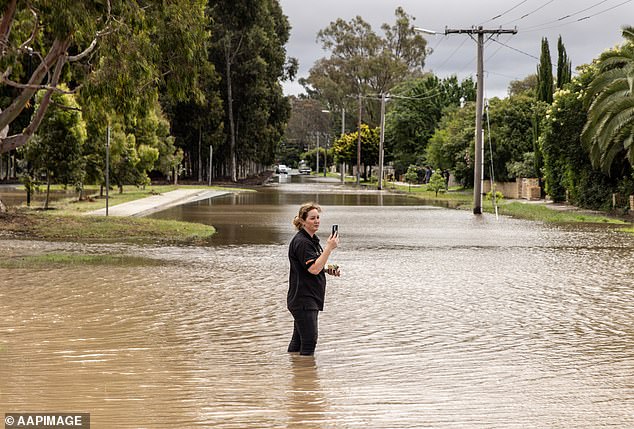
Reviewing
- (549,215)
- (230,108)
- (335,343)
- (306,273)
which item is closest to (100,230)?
(335,343)

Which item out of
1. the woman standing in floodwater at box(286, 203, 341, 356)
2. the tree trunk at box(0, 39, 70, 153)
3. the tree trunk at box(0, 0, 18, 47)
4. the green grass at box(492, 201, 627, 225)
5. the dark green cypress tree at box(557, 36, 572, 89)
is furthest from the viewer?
the dark green cypress tree at box(557, 36, 572, 89)

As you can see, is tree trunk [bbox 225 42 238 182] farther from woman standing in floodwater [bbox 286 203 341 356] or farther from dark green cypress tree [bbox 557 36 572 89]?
woman standing in floodwater [bbox 286 203 341 356]

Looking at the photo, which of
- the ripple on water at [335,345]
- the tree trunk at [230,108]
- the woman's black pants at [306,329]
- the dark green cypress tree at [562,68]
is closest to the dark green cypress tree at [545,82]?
the dark green cypress tree at [562,68]

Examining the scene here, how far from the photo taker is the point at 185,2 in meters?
22.1

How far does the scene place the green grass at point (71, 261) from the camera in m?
16.9

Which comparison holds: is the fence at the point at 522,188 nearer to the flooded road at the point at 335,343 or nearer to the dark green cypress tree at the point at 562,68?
the dark green cypress tree at the point at 562,68

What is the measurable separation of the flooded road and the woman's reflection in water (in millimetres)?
25

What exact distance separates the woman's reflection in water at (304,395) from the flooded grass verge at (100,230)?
13.8 m

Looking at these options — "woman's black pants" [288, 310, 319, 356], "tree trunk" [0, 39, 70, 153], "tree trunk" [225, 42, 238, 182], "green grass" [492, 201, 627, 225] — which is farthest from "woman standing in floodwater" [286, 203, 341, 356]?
"tree trunk" [225, 42, 238, 182]

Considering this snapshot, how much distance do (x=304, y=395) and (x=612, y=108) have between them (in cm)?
2915

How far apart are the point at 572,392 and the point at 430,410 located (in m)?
1.36

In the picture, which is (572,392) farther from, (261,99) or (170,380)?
(261,99)

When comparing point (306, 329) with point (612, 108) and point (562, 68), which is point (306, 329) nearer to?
point (612, 108)

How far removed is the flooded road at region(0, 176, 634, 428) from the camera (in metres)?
7.40
